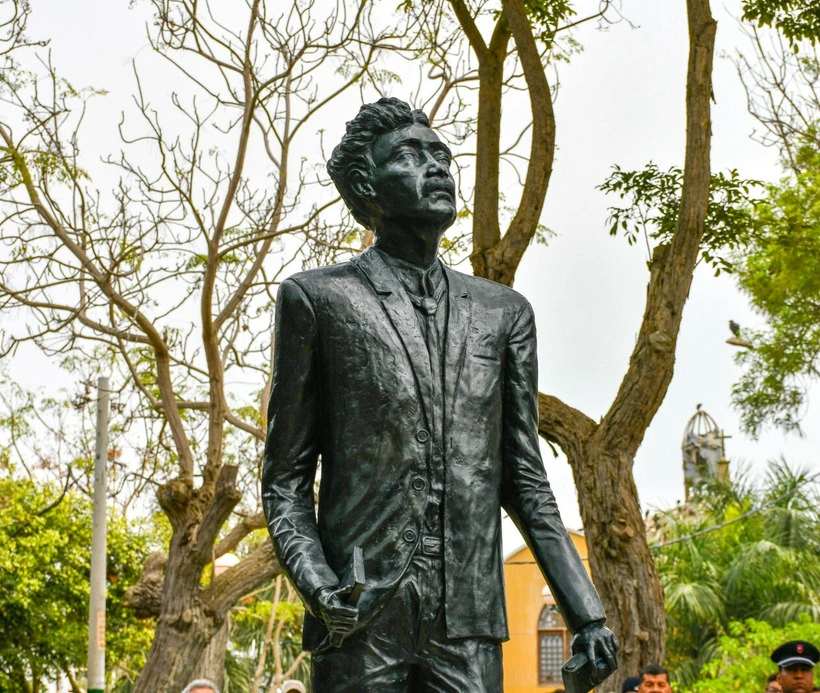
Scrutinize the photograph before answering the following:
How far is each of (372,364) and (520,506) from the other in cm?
50

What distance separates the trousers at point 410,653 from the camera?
3.47 metres

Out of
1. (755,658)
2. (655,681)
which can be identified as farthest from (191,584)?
(655,681)

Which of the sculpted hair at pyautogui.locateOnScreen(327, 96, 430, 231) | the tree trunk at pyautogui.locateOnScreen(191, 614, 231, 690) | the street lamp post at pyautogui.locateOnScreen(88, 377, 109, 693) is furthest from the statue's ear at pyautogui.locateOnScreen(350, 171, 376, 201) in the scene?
the tree trunk at pyautogui.locateOnScreen(191, 614, 231, 690)

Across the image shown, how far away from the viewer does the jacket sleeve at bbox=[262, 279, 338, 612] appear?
3.67 m

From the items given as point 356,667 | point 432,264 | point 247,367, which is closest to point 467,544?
point 356,667

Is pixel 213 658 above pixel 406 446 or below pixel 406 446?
above

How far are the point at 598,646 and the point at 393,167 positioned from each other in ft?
4.14

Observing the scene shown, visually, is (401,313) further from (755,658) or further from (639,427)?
(755,658)

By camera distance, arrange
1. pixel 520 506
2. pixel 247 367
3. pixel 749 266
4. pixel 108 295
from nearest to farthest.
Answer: pixel 520 506, pixel 108 295, pixel 247 367, pixel 749 266

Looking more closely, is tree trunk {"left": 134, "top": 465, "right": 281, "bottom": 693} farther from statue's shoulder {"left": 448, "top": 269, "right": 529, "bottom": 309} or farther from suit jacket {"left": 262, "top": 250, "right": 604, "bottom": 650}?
suit jacket {"left": 262, "top": 250, "right": 604, "bottom": 650}

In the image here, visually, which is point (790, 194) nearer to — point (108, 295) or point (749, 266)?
point (749, 266)

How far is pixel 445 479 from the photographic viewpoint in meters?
3.59

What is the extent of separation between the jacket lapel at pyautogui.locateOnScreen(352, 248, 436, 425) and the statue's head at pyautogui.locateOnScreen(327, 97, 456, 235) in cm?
12

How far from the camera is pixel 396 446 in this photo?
358 centimetres
